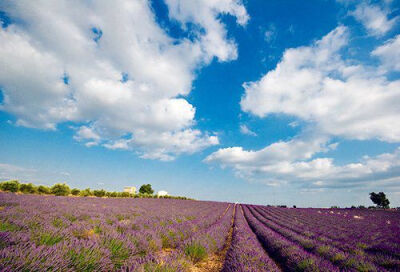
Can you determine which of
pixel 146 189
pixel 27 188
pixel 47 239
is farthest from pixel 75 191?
pixel 146 189

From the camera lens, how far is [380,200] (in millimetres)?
53281

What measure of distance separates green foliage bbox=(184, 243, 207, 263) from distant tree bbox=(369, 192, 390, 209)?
70.6 meters

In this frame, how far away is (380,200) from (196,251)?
7084 centimetres

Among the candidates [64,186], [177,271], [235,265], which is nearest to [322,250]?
[235,265]

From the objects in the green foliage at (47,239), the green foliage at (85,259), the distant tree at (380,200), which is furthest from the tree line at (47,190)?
the distant tree at (380,200)

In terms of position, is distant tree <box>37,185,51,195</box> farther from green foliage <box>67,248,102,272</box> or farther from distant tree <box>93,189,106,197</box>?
green foliage <box>67,248,102,272</box>

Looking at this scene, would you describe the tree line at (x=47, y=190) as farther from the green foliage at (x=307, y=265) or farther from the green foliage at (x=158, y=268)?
the green foliage at (x=307, y=265)

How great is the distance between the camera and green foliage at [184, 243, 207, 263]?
4.76m

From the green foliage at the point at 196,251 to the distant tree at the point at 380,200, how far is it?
232 ft

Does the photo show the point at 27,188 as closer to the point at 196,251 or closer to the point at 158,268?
the point at 196,251

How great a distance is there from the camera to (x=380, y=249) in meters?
6.61

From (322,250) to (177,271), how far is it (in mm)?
5498

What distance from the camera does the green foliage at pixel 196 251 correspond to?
4762 mm

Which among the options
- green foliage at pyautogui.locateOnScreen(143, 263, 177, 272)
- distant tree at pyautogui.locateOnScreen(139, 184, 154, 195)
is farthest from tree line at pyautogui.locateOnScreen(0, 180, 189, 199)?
distant tree at pyautogui.locateOnScreen(139, 184, 154, 195)
